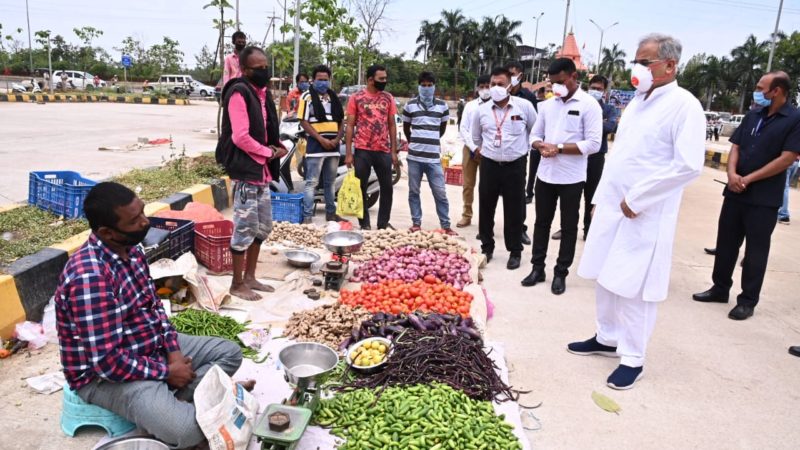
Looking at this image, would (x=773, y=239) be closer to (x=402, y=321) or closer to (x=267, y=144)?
(x=402, y=321)

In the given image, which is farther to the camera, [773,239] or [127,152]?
[127,152]

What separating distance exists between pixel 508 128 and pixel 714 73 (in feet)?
223

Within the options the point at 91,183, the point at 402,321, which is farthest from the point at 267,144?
the point at 91,183

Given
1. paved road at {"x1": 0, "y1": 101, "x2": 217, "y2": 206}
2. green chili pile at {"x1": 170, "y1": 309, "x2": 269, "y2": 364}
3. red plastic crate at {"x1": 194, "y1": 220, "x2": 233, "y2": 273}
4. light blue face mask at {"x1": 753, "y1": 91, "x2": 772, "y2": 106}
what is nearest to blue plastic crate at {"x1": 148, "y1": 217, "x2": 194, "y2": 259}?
red plastic crate at {"x1": 194, "y1": 220, "x2": 233, "y2": 273}

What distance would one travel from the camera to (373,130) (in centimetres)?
702

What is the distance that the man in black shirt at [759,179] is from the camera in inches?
199

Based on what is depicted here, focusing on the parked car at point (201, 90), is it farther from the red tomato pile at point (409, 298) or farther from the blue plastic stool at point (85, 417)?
the blue plastic stool at point (85, 417)

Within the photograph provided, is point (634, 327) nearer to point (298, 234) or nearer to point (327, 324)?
point (327, 324)

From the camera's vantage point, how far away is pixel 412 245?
20.6 feet

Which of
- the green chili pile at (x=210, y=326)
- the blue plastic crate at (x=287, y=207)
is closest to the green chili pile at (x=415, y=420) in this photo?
the green chili pile at (x=210, y=326)

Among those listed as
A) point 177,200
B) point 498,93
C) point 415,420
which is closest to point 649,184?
point 415,420

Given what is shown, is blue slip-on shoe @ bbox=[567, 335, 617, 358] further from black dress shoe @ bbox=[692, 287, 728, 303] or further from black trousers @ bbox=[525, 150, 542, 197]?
black trousers @ bbox=[525, 150, 542, 197]

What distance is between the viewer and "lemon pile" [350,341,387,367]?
3.69 metres

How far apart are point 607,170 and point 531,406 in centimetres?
172
